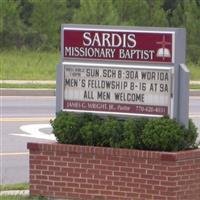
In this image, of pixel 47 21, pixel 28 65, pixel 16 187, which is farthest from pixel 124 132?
pixel 47 21

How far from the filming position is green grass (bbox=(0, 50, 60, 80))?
1207 inches

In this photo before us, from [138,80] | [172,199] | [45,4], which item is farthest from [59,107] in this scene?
[45,4]

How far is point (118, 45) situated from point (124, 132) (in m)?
1.03

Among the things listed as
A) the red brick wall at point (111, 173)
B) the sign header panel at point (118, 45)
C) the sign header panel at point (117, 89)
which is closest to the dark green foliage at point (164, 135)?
the red brick wall at point (111, 173)

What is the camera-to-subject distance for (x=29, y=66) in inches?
1297

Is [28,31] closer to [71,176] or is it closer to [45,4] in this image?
[45,4]

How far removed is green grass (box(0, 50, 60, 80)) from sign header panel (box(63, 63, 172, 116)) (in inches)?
770

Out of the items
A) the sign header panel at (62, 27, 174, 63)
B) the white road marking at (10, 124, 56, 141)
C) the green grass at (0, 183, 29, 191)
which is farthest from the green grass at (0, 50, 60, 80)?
the sign header panel at (62, 27, 174, 63)

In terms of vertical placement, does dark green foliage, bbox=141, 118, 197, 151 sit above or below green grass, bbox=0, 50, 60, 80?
above

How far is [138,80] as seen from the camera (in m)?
10.0

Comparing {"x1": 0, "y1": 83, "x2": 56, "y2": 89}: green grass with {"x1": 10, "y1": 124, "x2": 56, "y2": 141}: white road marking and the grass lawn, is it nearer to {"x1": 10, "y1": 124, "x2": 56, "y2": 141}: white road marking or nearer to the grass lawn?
the grass lawn

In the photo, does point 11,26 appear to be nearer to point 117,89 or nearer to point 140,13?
point 140,13

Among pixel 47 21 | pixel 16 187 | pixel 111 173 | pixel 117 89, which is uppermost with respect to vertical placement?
pixel 117 89

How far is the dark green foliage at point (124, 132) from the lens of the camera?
9562 millimetres
